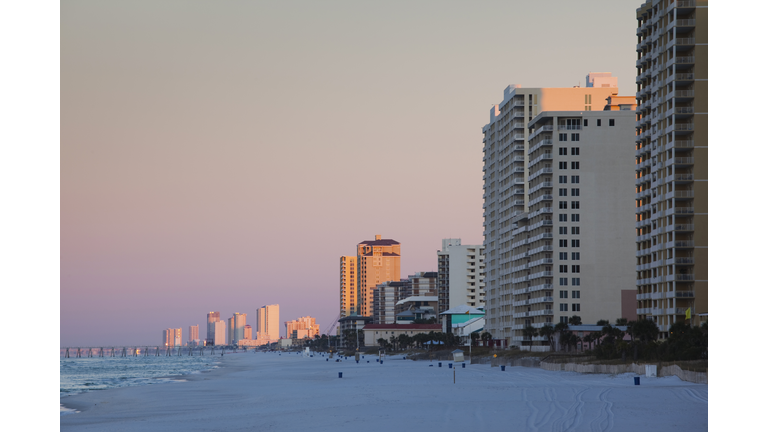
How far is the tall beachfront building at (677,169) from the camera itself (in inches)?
3757

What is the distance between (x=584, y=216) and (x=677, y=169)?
4202 cm

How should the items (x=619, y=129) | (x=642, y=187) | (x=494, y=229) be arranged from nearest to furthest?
(x=642, y=187) → (x=619, y=129) → (x=494, y=229)

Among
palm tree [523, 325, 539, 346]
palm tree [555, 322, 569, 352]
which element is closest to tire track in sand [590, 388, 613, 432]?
palm tree [555, 322, 569, 352]

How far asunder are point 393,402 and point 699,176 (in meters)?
70.3

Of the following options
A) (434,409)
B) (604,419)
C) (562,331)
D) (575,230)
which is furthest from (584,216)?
(604,419)

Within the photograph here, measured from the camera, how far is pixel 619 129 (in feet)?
463

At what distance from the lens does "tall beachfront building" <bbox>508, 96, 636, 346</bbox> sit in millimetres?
137375

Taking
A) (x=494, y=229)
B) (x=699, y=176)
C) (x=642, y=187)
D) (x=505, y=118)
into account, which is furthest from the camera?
(x=494, y=229)

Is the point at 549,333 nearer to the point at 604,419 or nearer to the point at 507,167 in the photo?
the point at 507,167

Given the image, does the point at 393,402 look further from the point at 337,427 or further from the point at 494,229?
the point at 494,229

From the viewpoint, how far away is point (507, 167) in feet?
546
